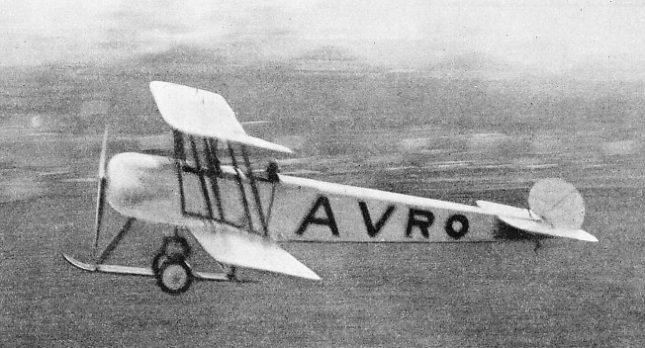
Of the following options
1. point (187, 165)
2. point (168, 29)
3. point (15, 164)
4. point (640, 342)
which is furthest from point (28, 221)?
point (640, 342)

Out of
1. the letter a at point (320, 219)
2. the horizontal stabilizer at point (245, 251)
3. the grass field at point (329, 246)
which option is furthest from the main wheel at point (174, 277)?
the grass field at point (329, 246)

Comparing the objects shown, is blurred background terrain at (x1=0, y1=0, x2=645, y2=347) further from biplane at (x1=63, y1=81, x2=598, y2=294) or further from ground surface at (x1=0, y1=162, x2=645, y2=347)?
biplane at (x1=63, y1=81, x2=598, y2=294)

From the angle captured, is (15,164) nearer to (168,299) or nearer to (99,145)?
(99,145)

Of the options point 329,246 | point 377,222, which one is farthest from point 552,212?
point 329,246

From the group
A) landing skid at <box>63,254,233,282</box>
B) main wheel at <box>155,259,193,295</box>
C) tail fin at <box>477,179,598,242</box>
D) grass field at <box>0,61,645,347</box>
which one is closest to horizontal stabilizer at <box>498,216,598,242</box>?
tail fin at <box>477,179,598,242</box>

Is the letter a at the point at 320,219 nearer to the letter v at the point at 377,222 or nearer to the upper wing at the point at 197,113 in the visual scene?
the letter v at the point at 377,222
